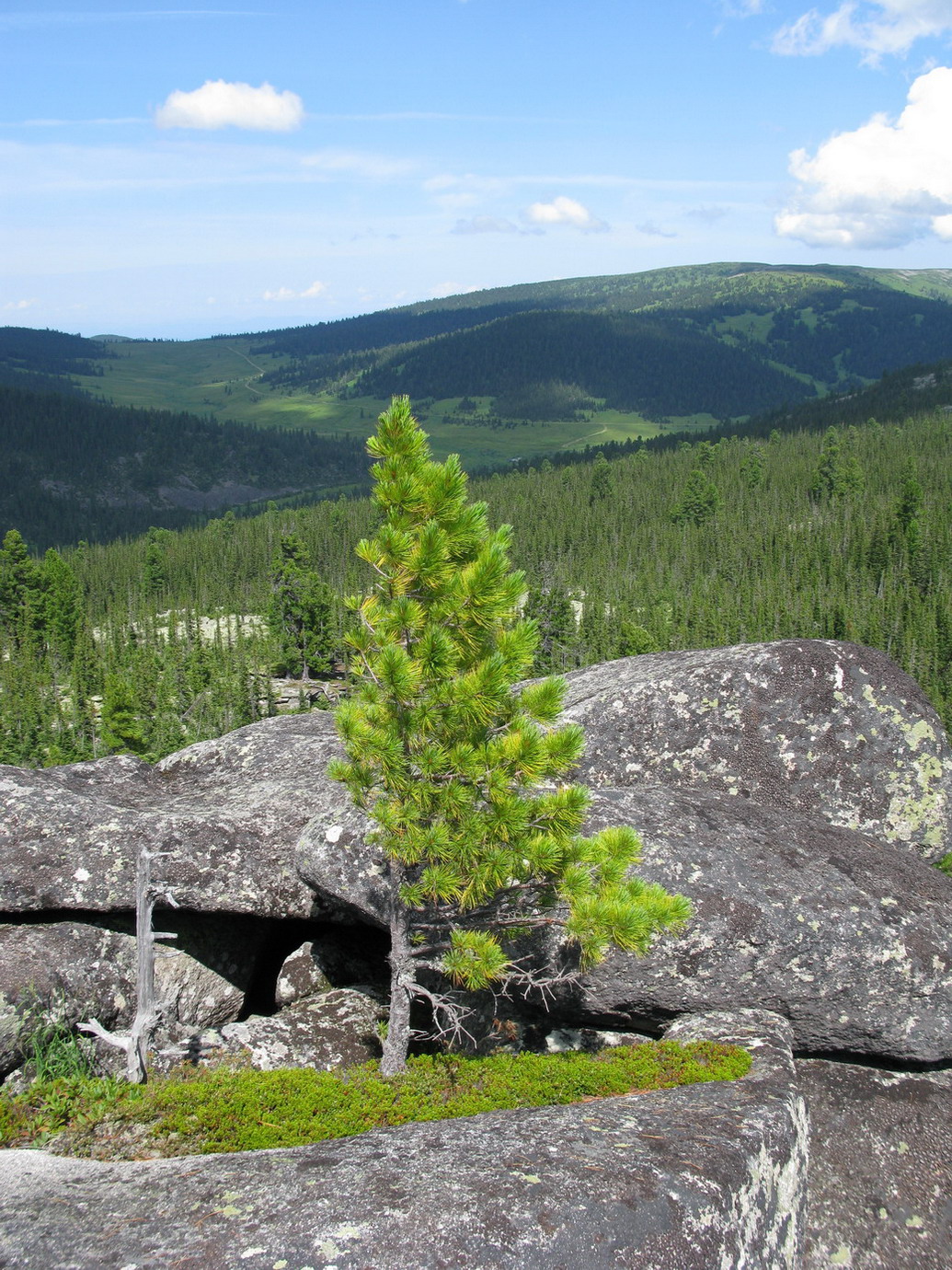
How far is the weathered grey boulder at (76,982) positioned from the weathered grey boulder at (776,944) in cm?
366

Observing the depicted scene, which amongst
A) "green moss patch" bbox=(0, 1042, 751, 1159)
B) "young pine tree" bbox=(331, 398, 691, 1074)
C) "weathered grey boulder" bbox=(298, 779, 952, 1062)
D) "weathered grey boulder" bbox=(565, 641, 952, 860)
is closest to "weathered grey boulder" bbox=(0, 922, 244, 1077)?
"green moss patch" bbox=(0, 1042, 751, 1159)

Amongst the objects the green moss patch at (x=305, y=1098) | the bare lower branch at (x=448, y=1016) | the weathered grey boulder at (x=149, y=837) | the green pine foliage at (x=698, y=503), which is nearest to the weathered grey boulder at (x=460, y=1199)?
the green moss patch at (x=305, y=1098)

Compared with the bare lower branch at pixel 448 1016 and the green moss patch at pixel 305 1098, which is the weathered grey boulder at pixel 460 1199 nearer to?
the green moss patch at pixel 305 1098

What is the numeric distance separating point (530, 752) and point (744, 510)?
170270 millimetres

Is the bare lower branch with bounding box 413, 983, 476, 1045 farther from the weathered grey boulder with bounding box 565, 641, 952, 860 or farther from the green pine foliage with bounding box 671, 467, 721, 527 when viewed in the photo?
the green pine foliage with bounding box 671, 467, 721, 527

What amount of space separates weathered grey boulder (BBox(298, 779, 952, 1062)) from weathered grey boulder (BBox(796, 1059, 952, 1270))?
60 centimetres

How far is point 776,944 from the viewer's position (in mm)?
16531

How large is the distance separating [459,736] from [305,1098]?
5808 mm

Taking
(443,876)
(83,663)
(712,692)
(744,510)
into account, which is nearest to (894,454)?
(744,510)

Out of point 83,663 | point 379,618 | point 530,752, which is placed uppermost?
point 379,618

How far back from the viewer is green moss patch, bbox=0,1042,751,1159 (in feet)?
39.3

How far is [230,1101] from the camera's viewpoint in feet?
41.9

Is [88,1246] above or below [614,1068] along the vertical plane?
above

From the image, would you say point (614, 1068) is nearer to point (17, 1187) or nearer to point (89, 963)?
point (17, 1187)
